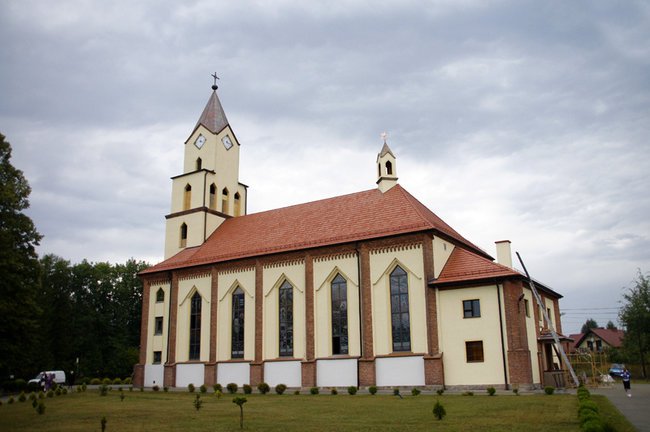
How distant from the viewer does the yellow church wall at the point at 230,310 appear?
A: 35656 mm

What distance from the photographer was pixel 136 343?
70.6 meters

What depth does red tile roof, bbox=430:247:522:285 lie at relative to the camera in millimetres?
28422

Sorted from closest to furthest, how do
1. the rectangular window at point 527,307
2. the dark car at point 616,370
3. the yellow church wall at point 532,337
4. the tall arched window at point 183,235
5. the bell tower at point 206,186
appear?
the yellow church wall at point 532,337 < the rectangular window at point 527,307 < the bell tower at point 206,186 < the tall arched window at point 183,235 < the dark car at point 616,370

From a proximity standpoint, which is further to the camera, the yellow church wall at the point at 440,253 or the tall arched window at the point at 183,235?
the tall arched window at the point at 183,235

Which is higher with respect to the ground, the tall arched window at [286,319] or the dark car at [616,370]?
the tall arched window at [286,319]

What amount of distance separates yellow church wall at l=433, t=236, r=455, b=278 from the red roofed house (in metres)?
0.13

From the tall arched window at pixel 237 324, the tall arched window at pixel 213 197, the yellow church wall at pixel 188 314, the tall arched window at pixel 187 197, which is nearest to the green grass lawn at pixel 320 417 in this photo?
the tall arched window at pixel 237 324

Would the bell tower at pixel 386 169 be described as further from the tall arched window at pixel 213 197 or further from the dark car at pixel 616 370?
the dark car at pixel 616 370

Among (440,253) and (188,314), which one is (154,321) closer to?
(188,314)

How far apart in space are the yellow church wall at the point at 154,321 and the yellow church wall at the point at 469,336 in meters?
21.1

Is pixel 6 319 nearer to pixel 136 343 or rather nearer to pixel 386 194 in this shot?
pixel 386 194

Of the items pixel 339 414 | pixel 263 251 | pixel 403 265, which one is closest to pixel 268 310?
pixel 263 251

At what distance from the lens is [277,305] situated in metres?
35.1

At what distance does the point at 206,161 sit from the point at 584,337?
6932 centimetres
